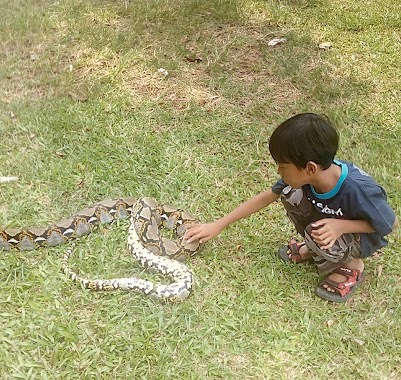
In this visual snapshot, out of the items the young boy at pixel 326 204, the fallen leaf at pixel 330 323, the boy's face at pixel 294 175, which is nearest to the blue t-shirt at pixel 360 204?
the young boy at pixel 326 204

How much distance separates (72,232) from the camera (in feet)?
13.0

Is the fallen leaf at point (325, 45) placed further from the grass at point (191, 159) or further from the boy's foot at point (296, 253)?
the boy's foot at point (296, 253)

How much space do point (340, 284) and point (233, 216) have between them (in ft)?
2.71

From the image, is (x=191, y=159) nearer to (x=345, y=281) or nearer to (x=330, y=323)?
(x=345, y=281)

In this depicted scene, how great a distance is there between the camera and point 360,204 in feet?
10.6

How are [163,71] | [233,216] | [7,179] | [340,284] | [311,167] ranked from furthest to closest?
[163,71] → [7,179] → [233,216] → [340,284] → [311,167]

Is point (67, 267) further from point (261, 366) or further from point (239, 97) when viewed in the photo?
point (239, 97)

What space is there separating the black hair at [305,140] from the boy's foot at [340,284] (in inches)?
35.9

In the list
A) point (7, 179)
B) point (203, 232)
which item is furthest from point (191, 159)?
point (7, 179)

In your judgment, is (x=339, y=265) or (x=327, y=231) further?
(x=339, y=265)

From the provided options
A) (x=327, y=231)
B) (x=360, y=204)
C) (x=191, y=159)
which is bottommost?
(x=191, y=159)

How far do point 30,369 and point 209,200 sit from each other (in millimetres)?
1966

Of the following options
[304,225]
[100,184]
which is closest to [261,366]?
[304,225]

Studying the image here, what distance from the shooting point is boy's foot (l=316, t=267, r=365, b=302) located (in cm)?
354
